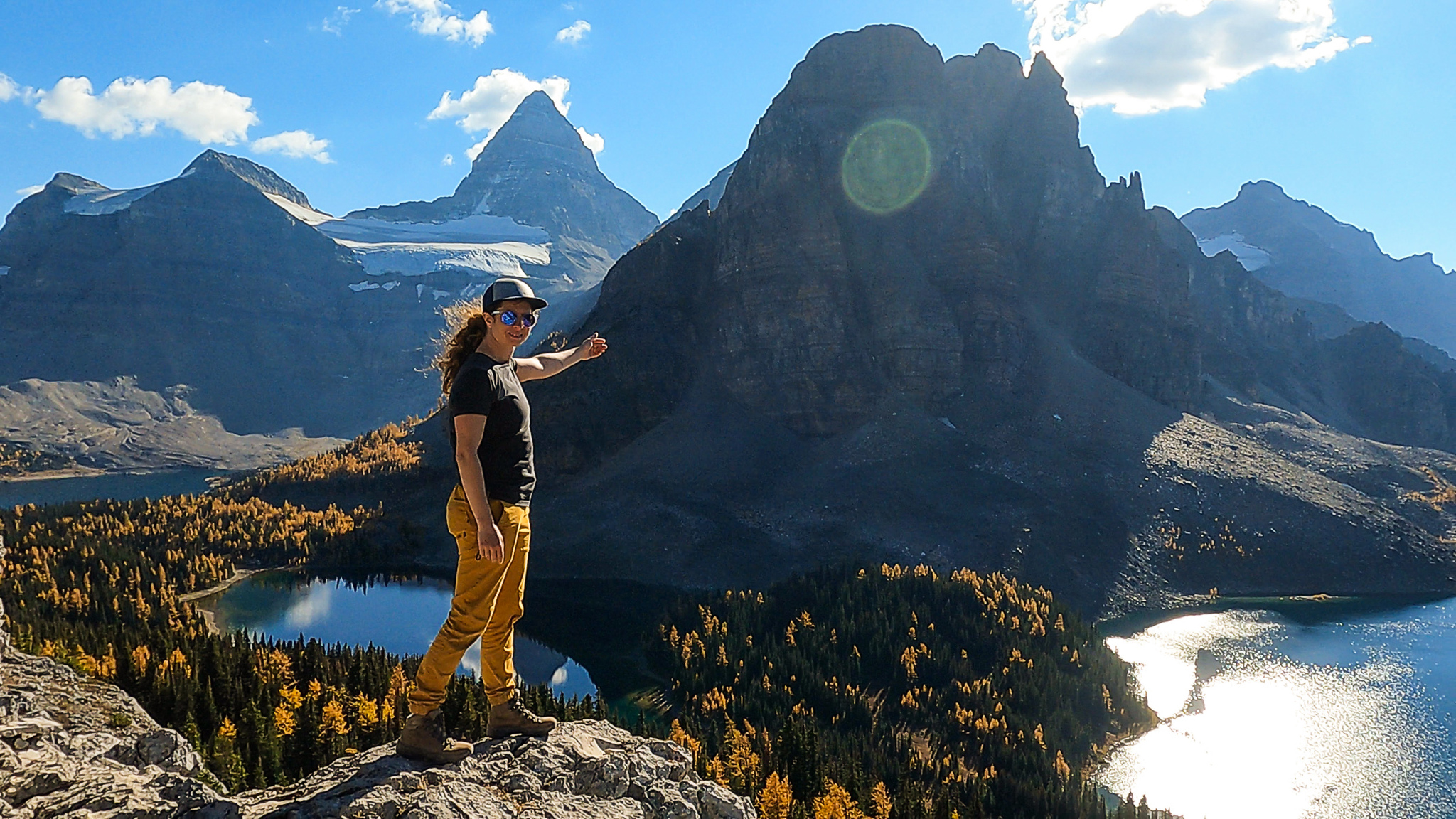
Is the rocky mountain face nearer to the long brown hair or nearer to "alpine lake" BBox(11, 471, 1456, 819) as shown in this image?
"alpine lake" BBox(11, 471, 1456, 819)

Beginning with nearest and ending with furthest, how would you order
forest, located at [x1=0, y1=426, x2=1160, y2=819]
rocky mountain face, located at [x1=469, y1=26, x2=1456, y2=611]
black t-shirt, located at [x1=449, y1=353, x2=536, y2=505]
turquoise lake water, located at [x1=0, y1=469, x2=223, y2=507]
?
black t-shirt, located at [x1=449, y1=353, x2=536, y2=505] → forest, located at [x1=0, y1=426, x2=1160, y2=819] → rocky mountain face, located at [x1=469, y1=26, x2=1456, y2=611] → turquoise lake water, located at [x1=0, y1=469, x2=223, y2=507]

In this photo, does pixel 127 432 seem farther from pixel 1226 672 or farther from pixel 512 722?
pixel 512 722

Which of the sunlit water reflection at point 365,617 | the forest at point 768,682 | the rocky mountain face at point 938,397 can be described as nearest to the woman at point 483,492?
the forest at point 768,682

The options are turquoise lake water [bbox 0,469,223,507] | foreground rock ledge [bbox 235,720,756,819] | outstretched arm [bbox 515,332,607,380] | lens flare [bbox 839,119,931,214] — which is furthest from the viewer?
turquoise lake water [bbox 0,469,223,507]

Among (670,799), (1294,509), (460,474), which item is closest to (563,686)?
(670,799)

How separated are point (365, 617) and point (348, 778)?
47.7 meters

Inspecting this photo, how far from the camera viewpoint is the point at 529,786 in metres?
7.15

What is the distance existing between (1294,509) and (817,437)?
3814 cm

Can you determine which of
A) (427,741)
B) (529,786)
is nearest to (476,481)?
(427,741)

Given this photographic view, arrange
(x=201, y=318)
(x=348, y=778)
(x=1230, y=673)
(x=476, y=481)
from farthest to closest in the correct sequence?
(x=201, y=318) → (x=1230, y=673) → (x=348, y=778) → (x=476, y=481)

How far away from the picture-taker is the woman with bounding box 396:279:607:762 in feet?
21.2

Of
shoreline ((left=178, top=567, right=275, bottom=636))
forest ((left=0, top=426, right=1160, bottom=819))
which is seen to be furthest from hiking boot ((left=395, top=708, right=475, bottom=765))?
shoreline ((left=178, top=567, right=275, bottom=636))

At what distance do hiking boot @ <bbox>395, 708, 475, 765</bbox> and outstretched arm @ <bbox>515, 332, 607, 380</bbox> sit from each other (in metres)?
3.12

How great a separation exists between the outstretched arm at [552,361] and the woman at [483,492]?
1.73 feet
